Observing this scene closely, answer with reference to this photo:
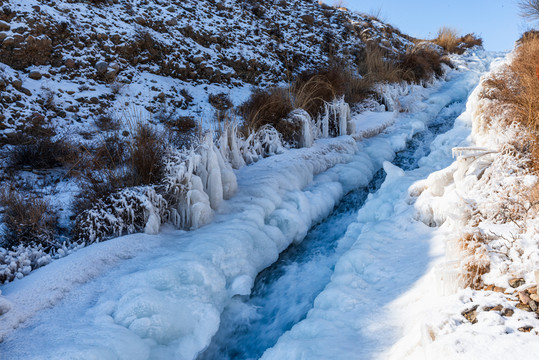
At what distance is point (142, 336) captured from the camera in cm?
217

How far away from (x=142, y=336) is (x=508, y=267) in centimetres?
229

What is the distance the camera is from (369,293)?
2.55 meters

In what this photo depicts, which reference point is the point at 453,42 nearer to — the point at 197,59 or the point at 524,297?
the point at 197,59

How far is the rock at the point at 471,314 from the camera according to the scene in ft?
5.73

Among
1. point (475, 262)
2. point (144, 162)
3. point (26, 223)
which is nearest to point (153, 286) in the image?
point (26, 223)

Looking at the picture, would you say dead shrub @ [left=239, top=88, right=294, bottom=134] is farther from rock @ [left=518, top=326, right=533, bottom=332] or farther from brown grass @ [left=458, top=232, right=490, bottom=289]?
rock @ [left=518, top=326, right=533, bottom=332]

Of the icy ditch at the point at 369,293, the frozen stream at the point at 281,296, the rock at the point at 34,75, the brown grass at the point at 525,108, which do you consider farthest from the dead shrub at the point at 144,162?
the rock at the point at 34,75

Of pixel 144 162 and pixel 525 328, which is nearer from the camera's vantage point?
pixel 525 328

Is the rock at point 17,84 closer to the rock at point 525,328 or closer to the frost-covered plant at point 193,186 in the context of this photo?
the frost-covered plant at point 193,186

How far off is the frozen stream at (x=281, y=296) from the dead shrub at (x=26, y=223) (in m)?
1.75

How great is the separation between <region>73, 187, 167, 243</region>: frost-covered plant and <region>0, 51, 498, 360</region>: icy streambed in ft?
0.65

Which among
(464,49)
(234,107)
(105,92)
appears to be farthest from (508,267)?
(464,49)

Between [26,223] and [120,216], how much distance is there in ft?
2.50

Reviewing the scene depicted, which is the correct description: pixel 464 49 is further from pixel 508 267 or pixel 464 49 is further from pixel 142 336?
pixel 142 336
